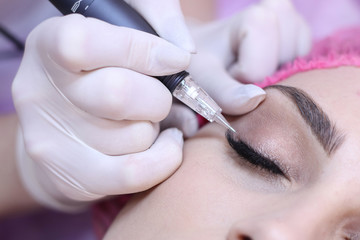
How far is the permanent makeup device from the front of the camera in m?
0.71

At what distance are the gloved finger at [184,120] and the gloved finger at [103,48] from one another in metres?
0.17

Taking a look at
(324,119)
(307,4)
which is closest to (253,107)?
(324,119)

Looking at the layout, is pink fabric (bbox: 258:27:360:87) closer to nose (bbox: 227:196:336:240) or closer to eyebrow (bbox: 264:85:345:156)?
eyebrow (bbox: 264:85:345:156)

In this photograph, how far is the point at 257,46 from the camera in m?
0.98

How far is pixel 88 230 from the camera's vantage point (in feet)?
4.58

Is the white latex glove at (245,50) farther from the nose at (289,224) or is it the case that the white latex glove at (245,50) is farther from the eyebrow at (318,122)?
the nose at (289,224)

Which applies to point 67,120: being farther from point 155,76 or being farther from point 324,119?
point 324,119

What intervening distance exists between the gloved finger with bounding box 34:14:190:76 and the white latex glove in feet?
0.52

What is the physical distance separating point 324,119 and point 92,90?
0.42m

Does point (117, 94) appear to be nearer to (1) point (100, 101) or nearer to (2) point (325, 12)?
(1) point (100, 101)

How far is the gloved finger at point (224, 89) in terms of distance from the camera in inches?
29.9

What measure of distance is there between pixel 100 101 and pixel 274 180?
1.16 ft

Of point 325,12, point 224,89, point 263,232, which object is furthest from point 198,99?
point 325,12

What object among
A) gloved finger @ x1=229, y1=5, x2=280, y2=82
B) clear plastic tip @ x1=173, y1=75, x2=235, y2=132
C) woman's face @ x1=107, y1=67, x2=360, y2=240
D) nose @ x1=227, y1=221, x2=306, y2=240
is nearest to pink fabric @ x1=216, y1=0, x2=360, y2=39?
gloved finger @ x1=229, y1=5, x2=280, y2=82
